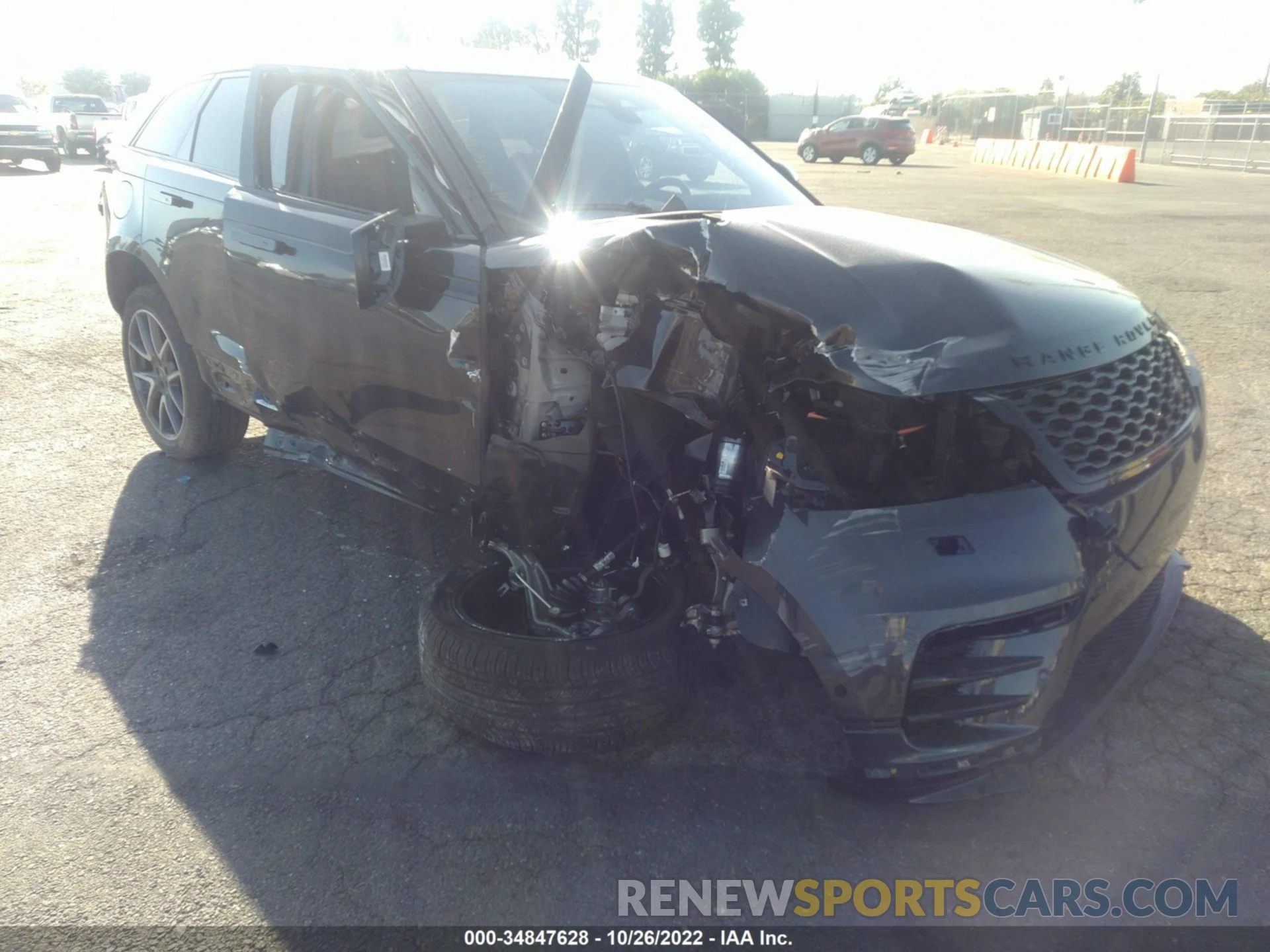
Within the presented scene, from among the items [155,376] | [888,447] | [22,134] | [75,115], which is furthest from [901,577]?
[75,115]

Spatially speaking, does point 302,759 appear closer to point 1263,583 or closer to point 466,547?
point 466,547

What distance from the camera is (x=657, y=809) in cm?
244

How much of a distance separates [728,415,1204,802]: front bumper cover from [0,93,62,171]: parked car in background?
2652 cm

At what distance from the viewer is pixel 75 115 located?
27.0 metres

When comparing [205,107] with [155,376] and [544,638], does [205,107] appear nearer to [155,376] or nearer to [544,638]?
[155,376]

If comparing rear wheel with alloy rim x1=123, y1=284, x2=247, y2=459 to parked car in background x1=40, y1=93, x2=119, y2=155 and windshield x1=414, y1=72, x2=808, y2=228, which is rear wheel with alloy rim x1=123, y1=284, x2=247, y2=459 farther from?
parked car in background x1=40, y1=93, x2=119, y2=155

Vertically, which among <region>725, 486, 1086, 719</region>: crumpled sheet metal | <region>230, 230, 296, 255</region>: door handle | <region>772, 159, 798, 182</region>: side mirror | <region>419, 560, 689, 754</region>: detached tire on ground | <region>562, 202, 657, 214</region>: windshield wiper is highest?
<region>772, 159, 798, 182</region>: side mirror

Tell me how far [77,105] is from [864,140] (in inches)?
988

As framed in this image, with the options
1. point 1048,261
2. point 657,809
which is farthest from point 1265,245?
point 657,809

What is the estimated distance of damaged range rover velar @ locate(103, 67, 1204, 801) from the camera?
2094mm

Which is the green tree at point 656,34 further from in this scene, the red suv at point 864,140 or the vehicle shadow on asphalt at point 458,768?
the vehicle shadow on asphalt at point 458,768

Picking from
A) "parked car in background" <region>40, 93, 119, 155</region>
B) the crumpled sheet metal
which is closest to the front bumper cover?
the crumpled sheet metal

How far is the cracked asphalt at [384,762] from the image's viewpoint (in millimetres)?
Answer: 2225

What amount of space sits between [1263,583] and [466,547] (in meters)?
3.13
